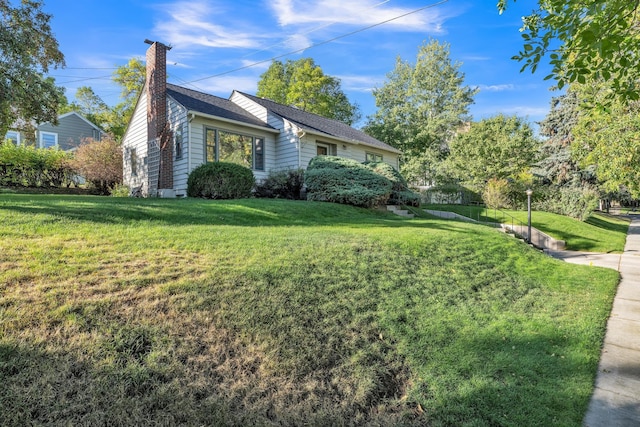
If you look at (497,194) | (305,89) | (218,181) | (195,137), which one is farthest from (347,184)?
(305,89)

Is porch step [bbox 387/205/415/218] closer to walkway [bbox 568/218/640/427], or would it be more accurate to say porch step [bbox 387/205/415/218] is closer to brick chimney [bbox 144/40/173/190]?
walkway [bbox 568/218/640/427]

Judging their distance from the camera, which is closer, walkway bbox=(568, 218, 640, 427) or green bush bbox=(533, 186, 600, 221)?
walkway bbox=(568, 218, 640, 427)

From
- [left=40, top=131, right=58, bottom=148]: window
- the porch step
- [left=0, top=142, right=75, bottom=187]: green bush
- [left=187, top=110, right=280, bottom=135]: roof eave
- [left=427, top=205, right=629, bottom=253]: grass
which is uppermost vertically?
[left=40, top=131, right=58, bottom=148]: window

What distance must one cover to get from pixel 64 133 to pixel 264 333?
26.2 meters

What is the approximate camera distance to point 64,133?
22500 mm

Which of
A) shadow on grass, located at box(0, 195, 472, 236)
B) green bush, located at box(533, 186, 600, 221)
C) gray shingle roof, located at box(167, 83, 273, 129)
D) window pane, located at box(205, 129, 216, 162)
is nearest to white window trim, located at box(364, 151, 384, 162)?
gray shingle roof, located at box(167, 83, 273, 129)

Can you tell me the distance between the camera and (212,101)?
14.8 metres

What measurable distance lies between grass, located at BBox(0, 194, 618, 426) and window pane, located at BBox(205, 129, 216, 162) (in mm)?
7380

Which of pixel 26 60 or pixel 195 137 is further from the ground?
pixel 26 60

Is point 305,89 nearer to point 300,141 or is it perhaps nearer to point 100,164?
point 300,141

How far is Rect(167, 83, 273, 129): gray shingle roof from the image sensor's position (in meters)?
12.5

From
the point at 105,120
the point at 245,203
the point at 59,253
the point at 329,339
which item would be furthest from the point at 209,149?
the point at 105,120

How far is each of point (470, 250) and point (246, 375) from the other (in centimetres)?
525

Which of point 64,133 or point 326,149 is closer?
point 326,149
